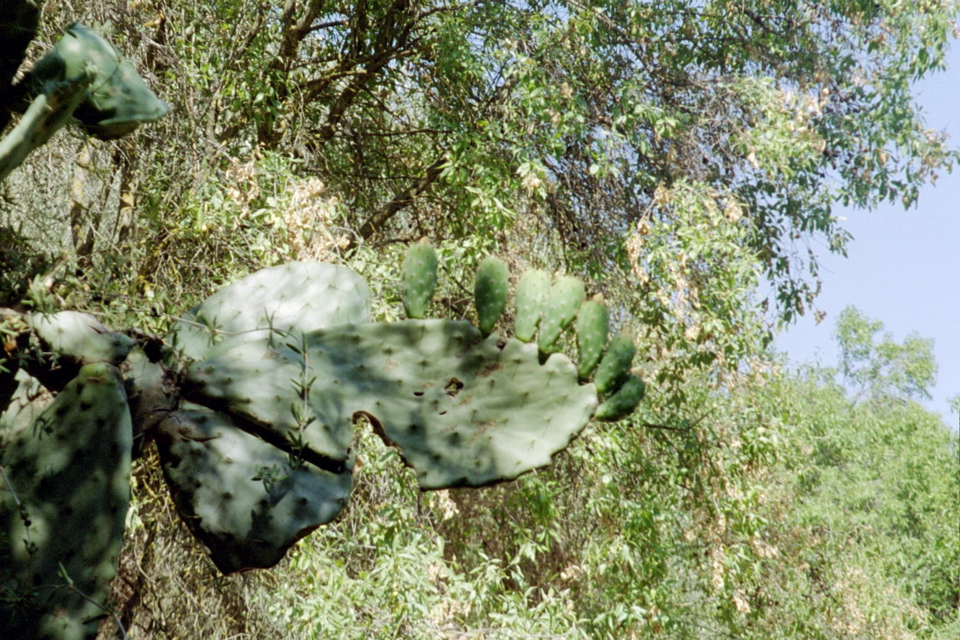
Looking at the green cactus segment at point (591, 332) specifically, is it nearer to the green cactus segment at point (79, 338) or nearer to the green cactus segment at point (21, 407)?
the green cactus segment at point (79, 338)

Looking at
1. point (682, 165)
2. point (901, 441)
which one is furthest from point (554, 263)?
point (901, 441)

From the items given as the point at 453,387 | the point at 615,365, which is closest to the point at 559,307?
the point at 615,365

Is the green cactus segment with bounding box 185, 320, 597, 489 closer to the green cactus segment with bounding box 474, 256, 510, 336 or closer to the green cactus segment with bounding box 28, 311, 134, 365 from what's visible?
the green cactus segment with bounding box 474, 256, 510, 336

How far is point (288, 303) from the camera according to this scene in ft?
8.20

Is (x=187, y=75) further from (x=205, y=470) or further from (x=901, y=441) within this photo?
(x=901, y=441)

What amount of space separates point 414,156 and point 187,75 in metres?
1.77

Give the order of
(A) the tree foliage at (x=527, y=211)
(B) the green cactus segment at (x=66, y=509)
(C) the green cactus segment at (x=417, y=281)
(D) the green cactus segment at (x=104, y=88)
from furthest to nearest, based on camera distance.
Result: (A) the tree foliage at (x=527, y=211) < (C) the green cactus segment at (x=417, y=281) < (D) the green cactus segment at (x=104, y=88) < (B) the green cactus segment at (x=66, y=509)

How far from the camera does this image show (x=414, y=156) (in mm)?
5941

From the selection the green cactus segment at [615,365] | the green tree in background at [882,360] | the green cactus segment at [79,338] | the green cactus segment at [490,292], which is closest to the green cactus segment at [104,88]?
the green cactus segment at [79,338]

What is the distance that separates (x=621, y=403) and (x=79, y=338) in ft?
3.82

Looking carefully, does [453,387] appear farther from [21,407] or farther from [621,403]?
[21,407]

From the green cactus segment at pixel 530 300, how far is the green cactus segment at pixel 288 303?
0.46 meters

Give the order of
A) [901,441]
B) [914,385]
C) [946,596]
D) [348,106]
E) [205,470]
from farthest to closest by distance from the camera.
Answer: [914,385] < [901,441] < [946,596] < [348,106] < [205,470]

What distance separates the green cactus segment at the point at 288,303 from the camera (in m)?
2.45
